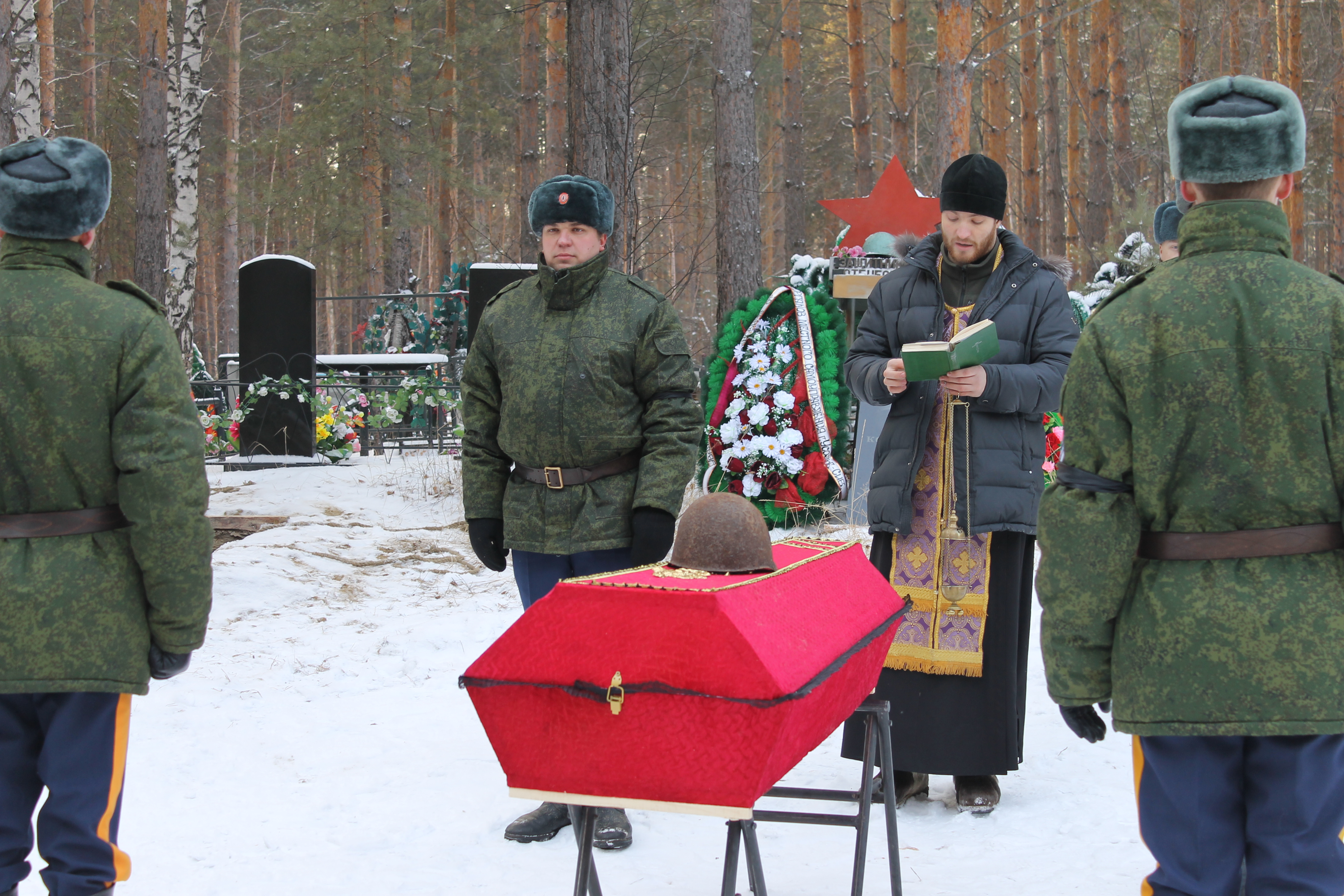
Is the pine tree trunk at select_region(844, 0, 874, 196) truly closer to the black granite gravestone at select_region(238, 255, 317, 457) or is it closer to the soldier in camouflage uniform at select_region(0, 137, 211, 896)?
the black granite gravestone at select_region(238, 255, 317, 457)

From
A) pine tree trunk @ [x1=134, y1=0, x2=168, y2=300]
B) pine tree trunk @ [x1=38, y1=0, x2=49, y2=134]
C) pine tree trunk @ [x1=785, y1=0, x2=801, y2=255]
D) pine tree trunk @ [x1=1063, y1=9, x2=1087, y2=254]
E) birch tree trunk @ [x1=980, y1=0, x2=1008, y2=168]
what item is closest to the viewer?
pine tree trunk @ [x1=134, y1=0, x2=168, y2=300]

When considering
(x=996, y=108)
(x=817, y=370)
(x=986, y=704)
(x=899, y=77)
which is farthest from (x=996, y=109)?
(x=986, y=704)

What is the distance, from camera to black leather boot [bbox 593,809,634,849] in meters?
3.62

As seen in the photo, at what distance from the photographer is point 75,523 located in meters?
2.49

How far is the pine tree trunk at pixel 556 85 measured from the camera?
17.8 m

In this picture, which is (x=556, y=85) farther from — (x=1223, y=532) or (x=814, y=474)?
(x=1223, y=532)

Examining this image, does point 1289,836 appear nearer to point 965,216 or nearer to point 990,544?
point 990,544

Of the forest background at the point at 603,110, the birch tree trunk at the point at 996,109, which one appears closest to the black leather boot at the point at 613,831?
the forest background at the point at 603,110

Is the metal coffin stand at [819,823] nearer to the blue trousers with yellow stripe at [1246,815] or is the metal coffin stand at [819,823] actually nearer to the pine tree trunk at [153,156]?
the blue trousers with yellow stripe at [1246,815]

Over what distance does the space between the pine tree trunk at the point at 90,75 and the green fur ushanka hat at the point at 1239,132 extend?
2371 centimetres

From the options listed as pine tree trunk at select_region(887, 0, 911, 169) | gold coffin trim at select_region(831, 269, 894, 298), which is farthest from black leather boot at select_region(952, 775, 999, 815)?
pine tree trunk at select_region(887, 0, 911, 169)

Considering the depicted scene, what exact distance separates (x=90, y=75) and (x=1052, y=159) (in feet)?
60.7

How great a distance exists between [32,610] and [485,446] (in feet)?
5.24

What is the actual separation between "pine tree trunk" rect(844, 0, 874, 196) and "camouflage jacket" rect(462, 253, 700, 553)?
52.8 ft
